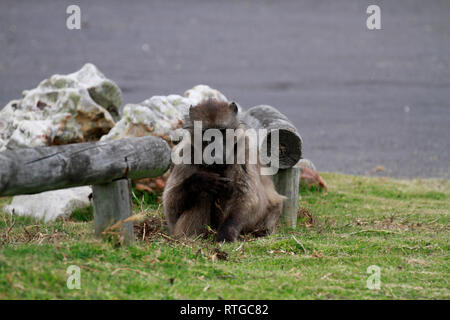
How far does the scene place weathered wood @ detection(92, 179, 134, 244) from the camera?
14.2 ft

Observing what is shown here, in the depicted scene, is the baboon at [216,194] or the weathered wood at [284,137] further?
the weathered wood at [284,137]

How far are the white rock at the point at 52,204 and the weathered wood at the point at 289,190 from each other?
2098 mm

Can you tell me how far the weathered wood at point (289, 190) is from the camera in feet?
20.6

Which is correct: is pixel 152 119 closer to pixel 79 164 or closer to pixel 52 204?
pixel 52 204

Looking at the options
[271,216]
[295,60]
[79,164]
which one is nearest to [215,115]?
Answer: [271,216]

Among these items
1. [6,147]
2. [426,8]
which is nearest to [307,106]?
[6,147]

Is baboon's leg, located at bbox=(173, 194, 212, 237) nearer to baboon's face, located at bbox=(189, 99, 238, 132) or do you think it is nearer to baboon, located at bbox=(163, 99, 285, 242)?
baboon, located at bbox=(163, 99, 285, 242)

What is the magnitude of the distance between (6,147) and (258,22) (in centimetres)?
1457

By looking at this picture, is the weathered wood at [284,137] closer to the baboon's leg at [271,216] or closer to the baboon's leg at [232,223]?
the baboon's leg at [271,216]

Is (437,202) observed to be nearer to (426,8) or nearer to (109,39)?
(109,39)

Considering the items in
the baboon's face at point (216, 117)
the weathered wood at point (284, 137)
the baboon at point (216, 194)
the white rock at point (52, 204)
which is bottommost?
the white rock at point (52, 204)

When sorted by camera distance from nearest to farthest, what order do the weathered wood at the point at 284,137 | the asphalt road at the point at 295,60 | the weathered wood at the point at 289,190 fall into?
1. the weathered wood at the point at 284,137
2. the weathered wood at the point at 289,190
3. the asphalt road at the point at 295,60

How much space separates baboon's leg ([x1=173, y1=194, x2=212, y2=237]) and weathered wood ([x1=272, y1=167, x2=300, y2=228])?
82 cm

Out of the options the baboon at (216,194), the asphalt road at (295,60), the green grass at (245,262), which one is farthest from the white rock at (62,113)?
the asphalt road at (295,60)
